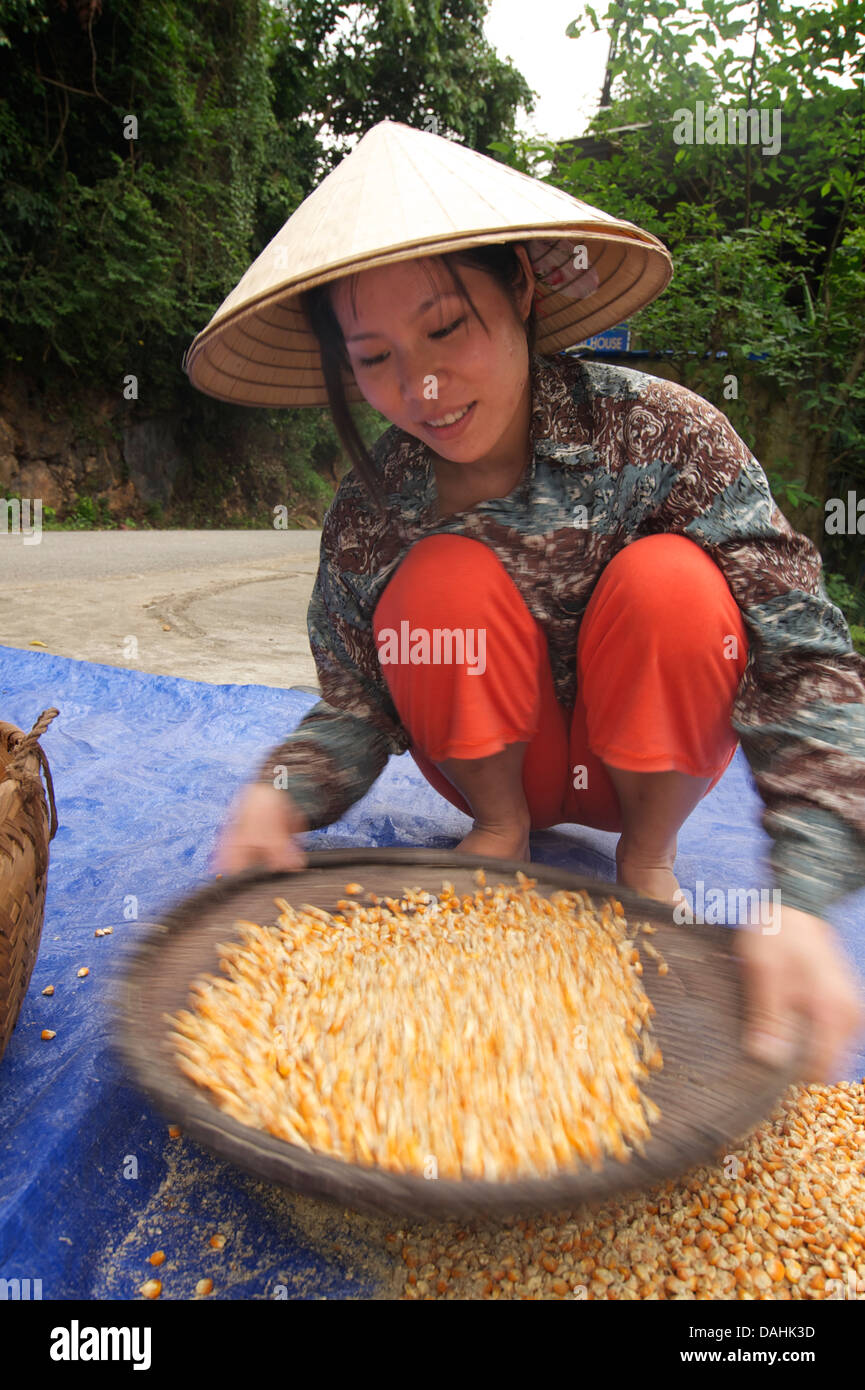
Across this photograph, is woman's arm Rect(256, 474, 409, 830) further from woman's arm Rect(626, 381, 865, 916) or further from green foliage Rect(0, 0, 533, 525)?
green foliage Rect(0, 0, 533, 525)

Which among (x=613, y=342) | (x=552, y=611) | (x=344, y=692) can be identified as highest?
(x=613, y=342)

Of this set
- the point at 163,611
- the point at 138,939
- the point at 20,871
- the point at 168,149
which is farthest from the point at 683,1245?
the point at 168,149

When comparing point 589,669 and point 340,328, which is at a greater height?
→ point 340,328

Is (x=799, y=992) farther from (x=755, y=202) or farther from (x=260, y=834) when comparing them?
(x=755, y=202)

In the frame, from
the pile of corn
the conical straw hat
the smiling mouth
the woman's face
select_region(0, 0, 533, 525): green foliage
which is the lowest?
the pile of corn

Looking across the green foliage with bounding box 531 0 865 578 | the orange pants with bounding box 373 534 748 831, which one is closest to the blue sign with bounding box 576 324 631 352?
the green foliage with bounding box 531 0 865 578

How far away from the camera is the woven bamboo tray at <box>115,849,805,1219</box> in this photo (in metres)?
0.69

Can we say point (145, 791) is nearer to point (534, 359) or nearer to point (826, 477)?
point (534, 359)

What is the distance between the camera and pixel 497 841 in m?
1.37

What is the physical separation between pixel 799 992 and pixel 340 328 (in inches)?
38.1

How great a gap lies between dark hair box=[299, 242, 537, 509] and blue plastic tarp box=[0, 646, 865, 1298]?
2.25 feet

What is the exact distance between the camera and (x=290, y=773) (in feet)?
4.23

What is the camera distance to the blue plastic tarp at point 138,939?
85cm

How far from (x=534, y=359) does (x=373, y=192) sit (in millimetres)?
392
